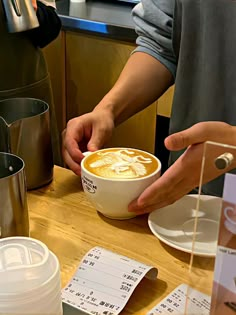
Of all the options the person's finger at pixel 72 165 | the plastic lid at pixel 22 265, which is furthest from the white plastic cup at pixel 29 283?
the person's finger at pixel 72 165

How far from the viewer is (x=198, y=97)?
1127 mm

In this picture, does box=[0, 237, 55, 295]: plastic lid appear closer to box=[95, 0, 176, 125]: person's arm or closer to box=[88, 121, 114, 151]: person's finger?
box=[88, 121, 114, 151]: person's finger

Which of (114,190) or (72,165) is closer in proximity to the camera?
(114,190)

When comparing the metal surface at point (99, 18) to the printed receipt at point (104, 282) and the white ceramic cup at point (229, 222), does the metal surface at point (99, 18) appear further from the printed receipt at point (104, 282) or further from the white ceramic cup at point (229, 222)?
the white ceramic cup at point (229, 222)

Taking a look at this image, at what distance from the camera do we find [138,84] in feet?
3.83

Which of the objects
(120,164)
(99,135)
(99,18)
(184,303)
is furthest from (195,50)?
(99,18)

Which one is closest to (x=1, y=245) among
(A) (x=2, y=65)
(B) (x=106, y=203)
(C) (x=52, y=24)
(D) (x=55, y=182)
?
(B) (x=106, y=203)

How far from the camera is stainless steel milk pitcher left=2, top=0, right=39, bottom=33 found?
1196 millimetres

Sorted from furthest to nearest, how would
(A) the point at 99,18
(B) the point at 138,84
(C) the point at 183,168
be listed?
1. (A) the point at 99,18
2. (B) the point at 138,84
3. (C) the point at 183,168

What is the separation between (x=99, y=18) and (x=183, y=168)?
1.21 metres

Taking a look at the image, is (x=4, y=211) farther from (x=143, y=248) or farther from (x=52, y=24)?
(x=52, y=24)

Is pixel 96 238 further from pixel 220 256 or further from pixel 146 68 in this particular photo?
pixel 146 68

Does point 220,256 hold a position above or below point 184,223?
above

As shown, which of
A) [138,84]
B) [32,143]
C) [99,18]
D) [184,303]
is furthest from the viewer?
[99,18]
